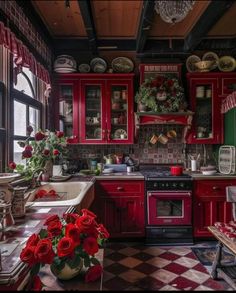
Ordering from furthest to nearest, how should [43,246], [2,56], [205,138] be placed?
[205,138] < [2,56] < [43,246]

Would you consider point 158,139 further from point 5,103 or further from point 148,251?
point 5,103

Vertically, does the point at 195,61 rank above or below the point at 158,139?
above

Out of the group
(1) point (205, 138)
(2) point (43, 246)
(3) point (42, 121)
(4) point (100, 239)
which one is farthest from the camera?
(1) point (205, 138)

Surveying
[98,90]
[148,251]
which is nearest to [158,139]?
[98,90]

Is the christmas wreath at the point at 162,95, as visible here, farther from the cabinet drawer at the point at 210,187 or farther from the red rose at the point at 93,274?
the red rose at the point at 93,274

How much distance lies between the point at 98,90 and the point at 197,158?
1734mm

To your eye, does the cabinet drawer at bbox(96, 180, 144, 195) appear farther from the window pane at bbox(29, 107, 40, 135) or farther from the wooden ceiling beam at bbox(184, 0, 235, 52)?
the wooden ceiling beam at bbox(184, 0, 235, 52)

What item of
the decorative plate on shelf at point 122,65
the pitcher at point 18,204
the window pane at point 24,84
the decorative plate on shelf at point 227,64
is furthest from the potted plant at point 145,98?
the pitcher at point 18,204

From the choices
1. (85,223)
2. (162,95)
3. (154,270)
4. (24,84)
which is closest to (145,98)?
(162,95)

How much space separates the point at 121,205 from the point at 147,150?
99 centimetres

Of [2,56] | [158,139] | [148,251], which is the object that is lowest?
[148,251]

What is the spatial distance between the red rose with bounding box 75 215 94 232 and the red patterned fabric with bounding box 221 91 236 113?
116 inches

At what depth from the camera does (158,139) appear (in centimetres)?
402

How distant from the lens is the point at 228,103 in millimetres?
3580
